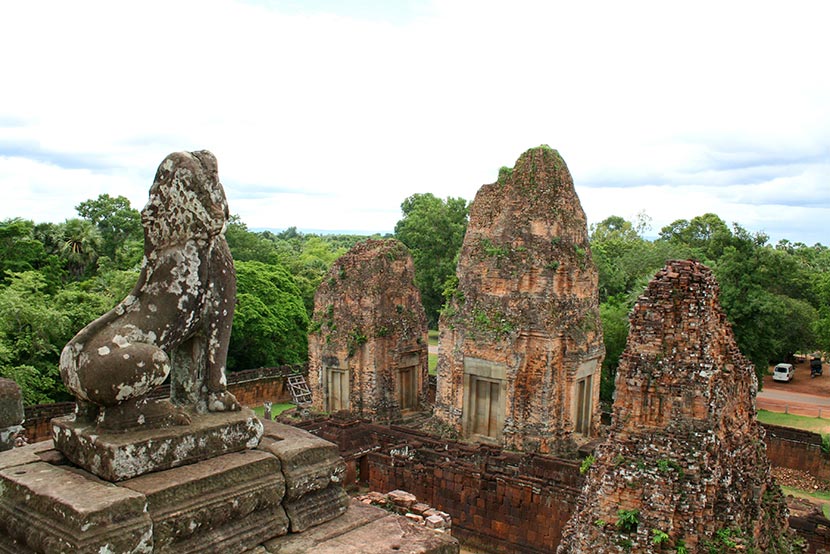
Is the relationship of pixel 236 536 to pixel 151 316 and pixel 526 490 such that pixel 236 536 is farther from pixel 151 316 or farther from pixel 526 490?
pixel 526 490

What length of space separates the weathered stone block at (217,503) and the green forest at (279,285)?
638 inches

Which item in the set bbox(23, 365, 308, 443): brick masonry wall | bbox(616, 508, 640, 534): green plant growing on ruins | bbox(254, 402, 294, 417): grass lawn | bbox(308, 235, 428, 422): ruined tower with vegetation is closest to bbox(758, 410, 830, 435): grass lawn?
bbox(308, 235, 428, 422): ruined tower with vegetation

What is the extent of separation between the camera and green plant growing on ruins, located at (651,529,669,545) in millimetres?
8440

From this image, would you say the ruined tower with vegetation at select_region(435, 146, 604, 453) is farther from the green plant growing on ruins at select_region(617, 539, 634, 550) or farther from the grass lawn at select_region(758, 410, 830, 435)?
the grass lawn at select_region(758, 410, 830, 435)

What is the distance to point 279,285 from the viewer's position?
34.4m

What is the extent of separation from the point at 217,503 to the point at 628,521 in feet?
20.9

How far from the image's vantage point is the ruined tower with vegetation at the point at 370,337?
21.0 metres

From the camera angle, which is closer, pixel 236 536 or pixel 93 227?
pixel 236 536

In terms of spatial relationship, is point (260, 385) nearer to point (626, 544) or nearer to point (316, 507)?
point (626, 544)

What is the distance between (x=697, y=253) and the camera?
3297 centimetres

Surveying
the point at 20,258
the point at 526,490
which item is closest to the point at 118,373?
the point at 526,490

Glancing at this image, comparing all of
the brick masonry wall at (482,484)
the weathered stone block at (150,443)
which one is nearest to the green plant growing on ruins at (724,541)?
the brick masonry wall at (482,484)

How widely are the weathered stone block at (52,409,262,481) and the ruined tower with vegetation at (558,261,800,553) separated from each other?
5.96m

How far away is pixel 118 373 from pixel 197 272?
3.17ft
